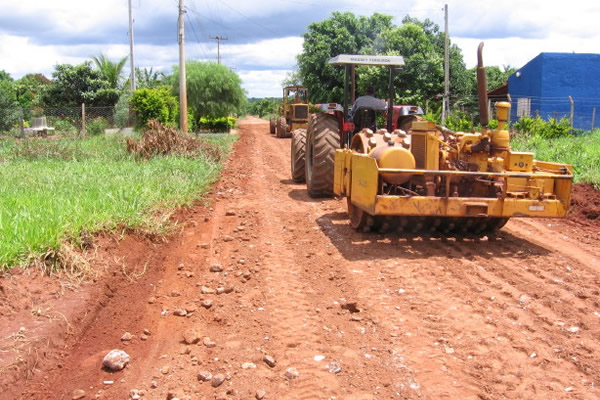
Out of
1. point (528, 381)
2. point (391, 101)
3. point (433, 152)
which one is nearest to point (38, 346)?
point (528, 381)

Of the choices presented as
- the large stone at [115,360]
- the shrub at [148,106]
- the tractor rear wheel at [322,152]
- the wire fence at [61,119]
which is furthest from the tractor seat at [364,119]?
the shrub at [148,106]

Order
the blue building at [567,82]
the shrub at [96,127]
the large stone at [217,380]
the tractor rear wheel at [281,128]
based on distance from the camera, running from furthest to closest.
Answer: the tractor rear wheel at [281,128], the blue building at [567,82], the shrub at [96,127], the large stone at [217,380]

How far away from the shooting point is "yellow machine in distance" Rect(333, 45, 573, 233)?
20.5 ft

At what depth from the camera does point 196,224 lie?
315 inches

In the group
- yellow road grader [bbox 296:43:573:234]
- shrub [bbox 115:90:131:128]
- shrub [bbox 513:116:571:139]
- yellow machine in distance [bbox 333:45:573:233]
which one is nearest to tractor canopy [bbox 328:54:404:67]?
yellow road grader [bbox 296:43:573:234]

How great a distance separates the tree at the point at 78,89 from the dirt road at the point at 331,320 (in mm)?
23264

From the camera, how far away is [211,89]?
28.8m

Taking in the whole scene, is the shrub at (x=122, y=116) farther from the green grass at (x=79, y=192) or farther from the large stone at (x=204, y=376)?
the large stone at (x=204, y=376)

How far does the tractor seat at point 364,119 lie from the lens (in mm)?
9130

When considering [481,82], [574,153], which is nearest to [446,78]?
[574,153]

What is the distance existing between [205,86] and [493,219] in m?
23.6

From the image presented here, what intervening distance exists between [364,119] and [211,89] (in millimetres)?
20806

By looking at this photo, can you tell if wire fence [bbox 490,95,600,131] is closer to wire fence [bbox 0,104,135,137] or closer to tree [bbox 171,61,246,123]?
tree [bbox 171,61,246,123]

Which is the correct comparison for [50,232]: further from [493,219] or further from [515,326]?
[493,219]
